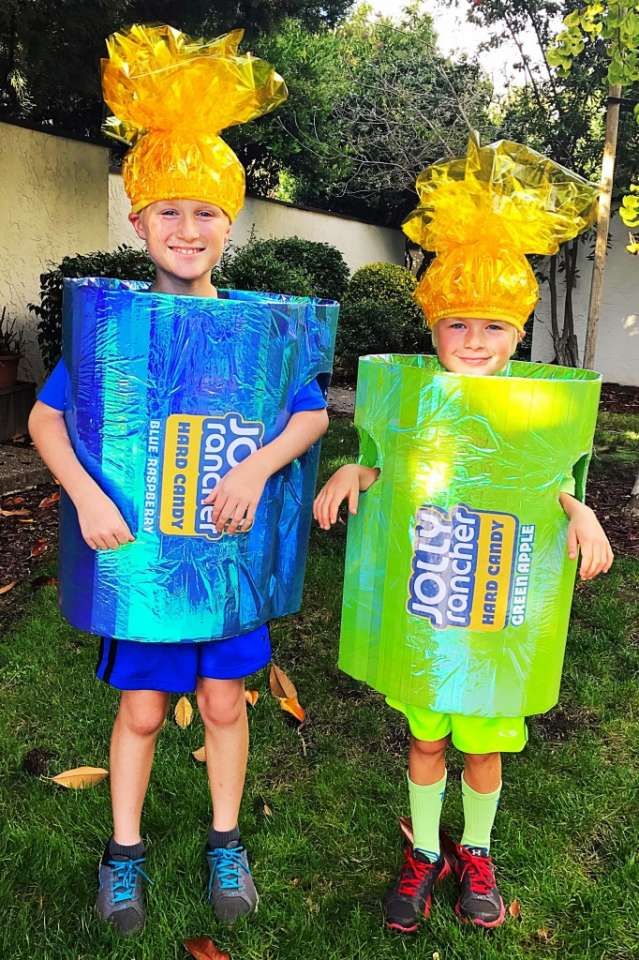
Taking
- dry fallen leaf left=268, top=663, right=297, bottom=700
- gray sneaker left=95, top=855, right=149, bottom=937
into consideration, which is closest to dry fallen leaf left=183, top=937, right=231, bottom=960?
gray sneaker left=95, top=855, right=149, bottom=937

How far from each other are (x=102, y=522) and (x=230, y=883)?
36.9 inches

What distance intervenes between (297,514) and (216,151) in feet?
2.69

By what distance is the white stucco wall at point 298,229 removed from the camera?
8047 mm

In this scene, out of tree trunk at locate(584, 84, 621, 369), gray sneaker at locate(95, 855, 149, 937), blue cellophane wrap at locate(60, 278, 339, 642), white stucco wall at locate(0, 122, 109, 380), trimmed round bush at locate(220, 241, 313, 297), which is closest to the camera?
blue cellophane wrap at locate(60, 278, 339, 642)

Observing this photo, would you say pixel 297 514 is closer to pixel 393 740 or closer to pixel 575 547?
pixel 575 547

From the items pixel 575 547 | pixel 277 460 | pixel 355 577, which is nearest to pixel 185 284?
pixel 277 460

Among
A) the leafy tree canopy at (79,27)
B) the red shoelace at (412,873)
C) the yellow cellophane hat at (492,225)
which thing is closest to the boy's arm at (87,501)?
the yellow cellophane hat at (492,225)

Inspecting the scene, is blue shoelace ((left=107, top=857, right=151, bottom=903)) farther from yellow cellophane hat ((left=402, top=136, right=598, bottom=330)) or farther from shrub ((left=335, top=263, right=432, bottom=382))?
shrub ((left=335, top=263, right=432, bottom=382))

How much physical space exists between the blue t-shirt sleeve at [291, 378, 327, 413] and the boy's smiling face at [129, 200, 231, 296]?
13.6 inches

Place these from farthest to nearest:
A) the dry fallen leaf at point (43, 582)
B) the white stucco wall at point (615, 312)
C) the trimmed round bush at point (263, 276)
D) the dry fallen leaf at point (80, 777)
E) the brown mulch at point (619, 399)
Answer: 1. the white stucco wall at point (615, 312)
2. the brown mulch at point (619, 399)
3. the trimmed round bush at point (263, 276)
4. the dry fallen leaf at point (43, 582)
5. the dry fallen leaf at point (80, 777)

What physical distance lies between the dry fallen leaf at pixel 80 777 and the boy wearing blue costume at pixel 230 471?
16.4 inches

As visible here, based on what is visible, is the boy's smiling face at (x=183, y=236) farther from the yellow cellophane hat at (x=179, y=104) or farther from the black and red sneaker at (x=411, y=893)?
the black and red sneaker at (x=411, y=893)

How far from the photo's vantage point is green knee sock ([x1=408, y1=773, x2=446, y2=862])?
76.3 inches

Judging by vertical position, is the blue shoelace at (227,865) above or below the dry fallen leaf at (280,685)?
below
